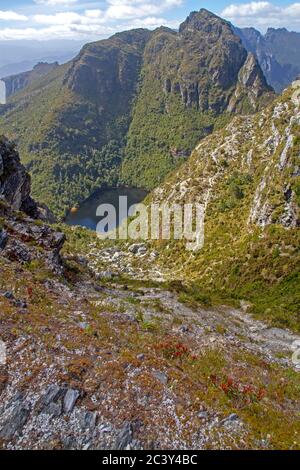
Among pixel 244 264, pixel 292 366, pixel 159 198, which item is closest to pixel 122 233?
pixel 159 198

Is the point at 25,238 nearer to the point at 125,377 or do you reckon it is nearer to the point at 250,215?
the point at 125,377

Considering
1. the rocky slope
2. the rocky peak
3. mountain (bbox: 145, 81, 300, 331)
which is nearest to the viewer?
the rocky slope

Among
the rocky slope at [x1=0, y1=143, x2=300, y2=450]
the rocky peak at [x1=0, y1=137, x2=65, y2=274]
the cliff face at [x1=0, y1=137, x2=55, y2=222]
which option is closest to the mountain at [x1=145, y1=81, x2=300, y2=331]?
the rocky slope at [x1=0, y1=143, x2=300, y2=450]

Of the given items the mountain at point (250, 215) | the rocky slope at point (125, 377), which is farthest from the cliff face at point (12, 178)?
the mountain at point (250, 215)

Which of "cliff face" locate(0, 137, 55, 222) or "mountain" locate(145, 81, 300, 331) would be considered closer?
"mountain" locate(145, 81, 300, 331)

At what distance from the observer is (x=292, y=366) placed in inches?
984

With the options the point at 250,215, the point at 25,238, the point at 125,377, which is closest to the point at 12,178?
the point at 25,238

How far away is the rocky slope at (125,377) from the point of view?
590 inches

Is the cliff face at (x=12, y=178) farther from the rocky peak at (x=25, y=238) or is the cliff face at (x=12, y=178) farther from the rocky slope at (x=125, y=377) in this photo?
the rocky slope at (x=125, y=377)

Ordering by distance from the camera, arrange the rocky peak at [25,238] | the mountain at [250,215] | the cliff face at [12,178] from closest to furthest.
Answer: the rocky peak at [25,238]
the mountain at [250,215]
the cliff face at [12,178]

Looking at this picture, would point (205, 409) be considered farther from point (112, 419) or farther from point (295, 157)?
point (295, 157)

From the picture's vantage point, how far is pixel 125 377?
17.5 m

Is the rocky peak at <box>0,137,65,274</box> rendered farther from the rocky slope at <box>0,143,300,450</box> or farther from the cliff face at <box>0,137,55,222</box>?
the rocky slope at <box>0,143,300,450</box>

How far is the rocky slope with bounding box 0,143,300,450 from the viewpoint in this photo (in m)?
15.0
